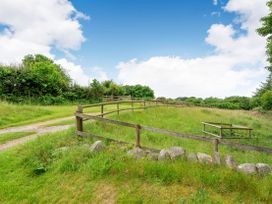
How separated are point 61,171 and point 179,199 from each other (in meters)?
2.79

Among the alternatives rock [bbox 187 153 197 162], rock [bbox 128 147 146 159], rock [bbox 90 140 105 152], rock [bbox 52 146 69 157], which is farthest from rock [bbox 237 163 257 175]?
rock [bbox 52 146 69 157]

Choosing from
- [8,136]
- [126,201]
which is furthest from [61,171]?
[8,136]

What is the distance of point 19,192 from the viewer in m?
4.64

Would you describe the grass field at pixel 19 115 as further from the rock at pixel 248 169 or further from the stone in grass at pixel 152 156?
the rock at pixel 248 169

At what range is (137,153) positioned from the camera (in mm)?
5355

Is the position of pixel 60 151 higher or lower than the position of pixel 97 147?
lower

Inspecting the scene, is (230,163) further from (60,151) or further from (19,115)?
(19,115)

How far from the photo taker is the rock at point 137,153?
5283 millimetres

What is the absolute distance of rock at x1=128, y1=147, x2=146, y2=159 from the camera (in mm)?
5283

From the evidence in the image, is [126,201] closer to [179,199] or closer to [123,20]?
[179,199]

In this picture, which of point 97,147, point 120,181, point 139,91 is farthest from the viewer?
point 139,91

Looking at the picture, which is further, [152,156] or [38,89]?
[38,89]

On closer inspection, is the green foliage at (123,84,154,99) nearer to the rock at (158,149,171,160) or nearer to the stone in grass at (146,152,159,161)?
the stone in grass at (146,152,159,161)

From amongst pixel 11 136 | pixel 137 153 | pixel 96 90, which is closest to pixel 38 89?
pixel 96 90
